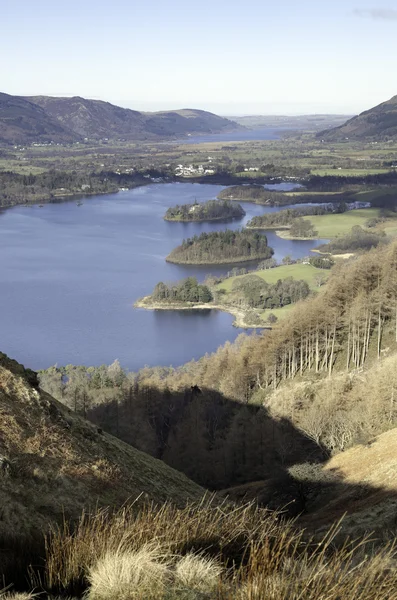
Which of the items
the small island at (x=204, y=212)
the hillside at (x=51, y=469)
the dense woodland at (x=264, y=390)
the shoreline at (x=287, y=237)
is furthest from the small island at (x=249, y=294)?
the small island at (x=204, y=212)

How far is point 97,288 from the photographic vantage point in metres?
56.9

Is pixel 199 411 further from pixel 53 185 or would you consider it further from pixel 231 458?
pixel 53 185

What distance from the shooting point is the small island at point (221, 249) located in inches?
2746

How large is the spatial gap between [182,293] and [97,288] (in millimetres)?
9231

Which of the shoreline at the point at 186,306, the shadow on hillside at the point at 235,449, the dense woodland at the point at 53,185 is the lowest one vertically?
the shoreline at the point at 186,306

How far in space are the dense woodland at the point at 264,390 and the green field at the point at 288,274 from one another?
26619mm

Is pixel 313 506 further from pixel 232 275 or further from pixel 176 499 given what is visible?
pixel 232 275

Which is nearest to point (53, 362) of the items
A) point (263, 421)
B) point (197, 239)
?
point (263, 421)

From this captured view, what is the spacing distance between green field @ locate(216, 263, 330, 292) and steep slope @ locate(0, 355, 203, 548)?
4373 centimetres

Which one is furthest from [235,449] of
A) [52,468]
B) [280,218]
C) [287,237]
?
[280,218]

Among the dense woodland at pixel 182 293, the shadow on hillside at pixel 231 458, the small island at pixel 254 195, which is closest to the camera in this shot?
the shadow on hillside at pixel 231 458

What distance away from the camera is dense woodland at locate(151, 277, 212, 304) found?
52656 millimetres

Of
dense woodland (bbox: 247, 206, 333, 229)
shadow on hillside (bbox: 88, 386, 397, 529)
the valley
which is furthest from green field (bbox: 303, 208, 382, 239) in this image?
shadow on hillside (bbox: 88, 386, 397, 529)

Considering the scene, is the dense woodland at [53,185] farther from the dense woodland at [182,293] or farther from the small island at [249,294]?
the small island at [249,294]
